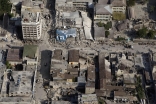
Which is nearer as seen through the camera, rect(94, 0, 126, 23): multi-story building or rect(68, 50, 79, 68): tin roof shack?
rect(68, 50, 79, 68): tin roof shack

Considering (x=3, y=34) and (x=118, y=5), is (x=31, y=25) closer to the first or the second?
(x=3, y=34)

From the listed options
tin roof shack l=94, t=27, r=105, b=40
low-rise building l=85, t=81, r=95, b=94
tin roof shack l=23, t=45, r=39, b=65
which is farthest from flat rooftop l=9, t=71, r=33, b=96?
tin roof shack l=94, t=27, r=105, b=40

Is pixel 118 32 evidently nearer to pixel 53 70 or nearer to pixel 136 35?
pixel 136 35

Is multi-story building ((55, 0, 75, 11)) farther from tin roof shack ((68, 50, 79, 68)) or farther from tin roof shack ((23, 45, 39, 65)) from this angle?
tin roof shack ((23, 45, 39, 65))

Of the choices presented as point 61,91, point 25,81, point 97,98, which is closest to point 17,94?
point 25,81

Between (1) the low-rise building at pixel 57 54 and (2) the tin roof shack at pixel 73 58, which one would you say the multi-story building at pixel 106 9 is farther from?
(1) the low-rise building at pixel 57 54

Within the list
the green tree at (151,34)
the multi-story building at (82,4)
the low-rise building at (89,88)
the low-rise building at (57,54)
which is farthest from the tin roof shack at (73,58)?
the green tree at (151,34)

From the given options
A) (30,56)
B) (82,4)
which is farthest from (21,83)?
(82,4)

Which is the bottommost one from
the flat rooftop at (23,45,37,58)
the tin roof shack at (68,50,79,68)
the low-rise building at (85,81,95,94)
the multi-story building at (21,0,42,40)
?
the low-rise building at (85,81,95,94)
